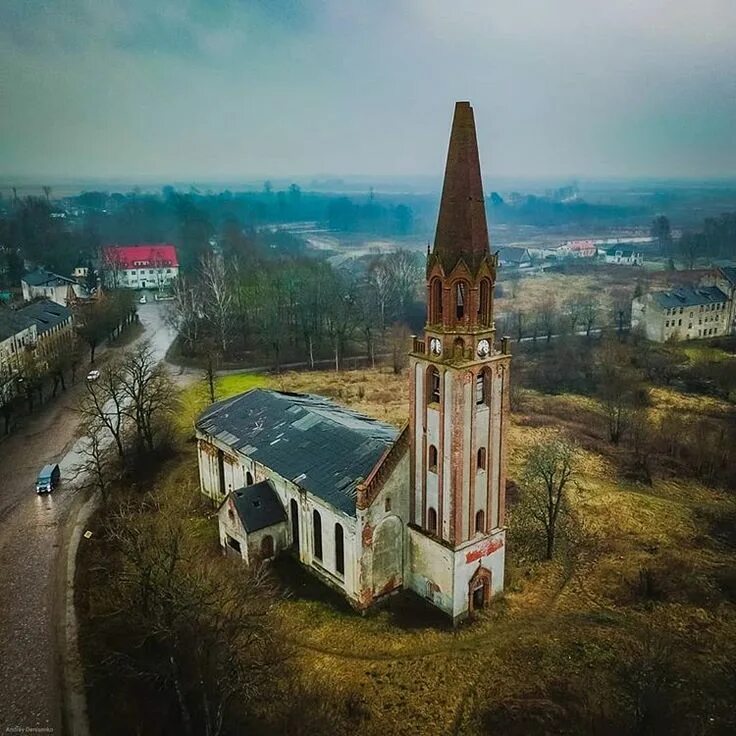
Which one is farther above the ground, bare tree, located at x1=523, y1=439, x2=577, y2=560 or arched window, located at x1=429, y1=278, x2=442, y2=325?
arched window, located at x1=429, y1=278, x2=442, y2=325

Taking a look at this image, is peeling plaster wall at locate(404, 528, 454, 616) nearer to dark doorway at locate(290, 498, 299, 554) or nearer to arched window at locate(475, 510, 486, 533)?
arched window at locate(475, 510, 486, 533)

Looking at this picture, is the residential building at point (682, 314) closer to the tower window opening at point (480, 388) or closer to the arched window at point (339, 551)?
the tower window opening at point (480, 388)

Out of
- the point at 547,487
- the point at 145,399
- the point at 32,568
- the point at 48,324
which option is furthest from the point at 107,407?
the point at 547,487

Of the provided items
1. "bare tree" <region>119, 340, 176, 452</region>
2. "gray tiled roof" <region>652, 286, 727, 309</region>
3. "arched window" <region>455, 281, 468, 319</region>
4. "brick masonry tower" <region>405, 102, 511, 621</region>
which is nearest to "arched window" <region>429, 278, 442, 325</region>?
"brick masonry tower" <region>405, 102, 511, 621</region>

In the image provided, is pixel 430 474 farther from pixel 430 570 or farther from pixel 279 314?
pixel 279 314

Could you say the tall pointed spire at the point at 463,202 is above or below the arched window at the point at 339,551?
above

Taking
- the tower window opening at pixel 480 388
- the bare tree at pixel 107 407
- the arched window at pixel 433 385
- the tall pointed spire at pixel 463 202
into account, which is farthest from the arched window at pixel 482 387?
the bare tree at pixel 107 407
